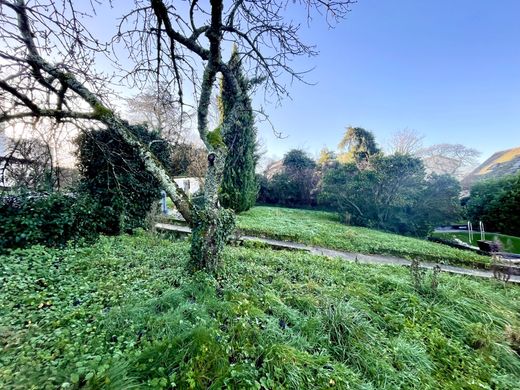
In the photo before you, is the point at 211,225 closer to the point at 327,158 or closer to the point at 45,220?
the point at 45,220

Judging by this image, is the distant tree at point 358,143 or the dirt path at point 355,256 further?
the distant tree at point 358,143

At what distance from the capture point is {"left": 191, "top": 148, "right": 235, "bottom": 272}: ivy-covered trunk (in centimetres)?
326

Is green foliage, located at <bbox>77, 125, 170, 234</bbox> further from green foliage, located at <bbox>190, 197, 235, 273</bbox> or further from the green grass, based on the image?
the green grass

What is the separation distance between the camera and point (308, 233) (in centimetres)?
754

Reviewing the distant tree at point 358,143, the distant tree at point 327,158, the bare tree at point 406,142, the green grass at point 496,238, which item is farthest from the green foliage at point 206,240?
the bare tree at point 406,142

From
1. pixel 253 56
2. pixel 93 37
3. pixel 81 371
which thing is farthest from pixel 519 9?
pixel 81 371

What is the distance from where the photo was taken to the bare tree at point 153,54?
299 cm

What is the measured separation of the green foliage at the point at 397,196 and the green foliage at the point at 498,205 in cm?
169

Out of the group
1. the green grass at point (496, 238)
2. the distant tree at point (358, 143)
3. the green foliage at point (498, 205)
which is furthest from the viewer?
the distant tree at point (358, 143)

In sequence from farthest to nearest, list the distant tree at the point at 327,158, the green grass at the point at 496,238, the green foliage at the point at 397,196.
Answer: the distant tree at the point at 327,158, the green foliage at the point at 397,196, the green grass at the point at 496,238

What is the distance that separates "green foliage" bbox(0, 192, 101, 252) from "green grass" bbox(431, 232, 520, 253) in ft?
42.5

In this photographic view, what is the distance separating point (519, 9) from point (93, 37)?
1079 centimetres

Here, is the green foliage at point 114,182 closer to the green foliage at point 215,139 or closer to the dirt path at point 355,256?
the dirt path at point 355,256

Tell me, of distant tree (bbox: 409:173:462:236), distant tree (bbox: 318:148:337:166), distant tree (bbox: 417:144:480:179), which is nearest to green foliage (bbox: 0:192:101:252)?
distant tree (bbox: 409:173:462:236)
